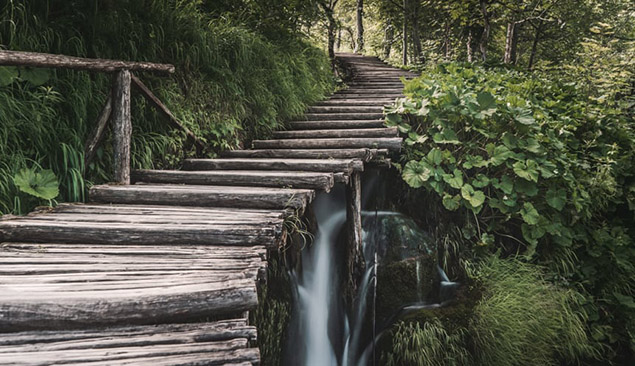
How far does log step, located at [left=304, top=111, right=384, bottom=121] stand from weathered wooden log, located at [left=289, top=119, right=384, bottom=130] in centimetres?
30

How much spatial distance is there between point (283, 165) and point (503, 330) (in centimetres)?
282

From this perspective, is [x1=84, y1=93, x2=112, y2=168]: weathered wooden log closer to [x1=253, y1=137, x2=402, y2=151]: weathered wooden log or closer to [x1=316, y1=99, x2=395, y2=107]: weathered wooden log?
[x1=253, y1=137, x2=402, y2=151]: weathered wooden log

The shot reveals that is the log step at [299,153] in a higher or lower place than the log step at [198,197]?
higher

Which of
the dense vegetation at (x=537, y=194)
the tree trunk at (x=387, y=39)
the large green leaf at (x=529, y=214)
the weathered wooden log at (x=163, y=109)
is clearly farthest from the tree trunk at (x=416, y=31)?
the weathered wooden log at (x=163, y=109)

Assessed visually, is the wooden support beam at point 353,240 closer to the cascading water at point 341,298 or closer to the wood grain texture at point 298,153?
the cascading water at point 341,298

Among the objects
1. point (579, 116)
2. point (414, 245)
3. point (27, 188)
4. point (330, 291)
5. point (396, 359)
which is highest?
point (579, 116)

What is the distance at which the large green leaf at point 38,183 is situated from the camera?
268 cm

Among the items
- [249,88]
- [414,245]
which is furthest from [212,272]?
[249,88]

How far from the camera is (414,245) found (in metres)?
4.48

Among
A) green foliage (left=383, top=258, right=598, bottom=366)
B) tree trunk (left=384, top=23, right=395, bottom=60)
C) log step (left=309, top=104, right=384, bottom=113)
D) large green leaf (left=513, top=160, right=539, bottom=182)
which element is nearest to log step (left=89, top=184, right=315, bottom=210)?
green foliage (left=383, top=258, right=598, bottom=366)

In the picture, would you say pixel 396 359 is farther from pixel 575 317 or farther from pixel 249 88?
pixel 249 88

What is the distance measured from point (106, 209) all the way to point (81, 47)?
1.48 m

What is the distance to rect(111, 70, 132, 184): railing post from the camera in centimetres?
343

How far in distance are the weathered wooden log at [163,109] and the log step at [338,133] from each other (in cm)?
145
